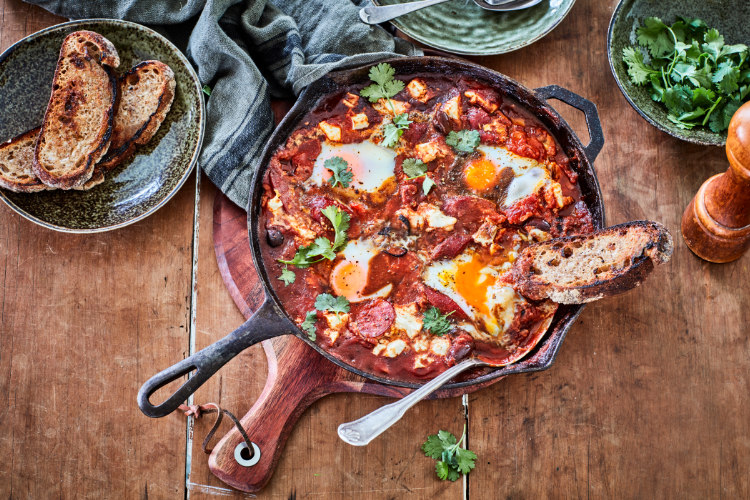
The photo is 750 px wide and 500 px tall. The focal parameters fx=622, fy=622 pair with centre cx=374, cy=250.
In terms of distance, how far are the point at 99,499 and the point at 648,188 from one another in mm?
4229

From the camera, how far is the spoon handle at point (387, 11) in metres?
4.03

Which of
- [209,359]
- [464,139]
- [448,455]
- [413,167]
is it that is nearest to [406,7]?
[464,139]

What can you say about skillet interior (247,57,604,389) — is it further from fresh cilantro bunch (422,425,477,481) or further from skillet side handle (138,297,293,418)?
fresh cilantro bunch (422,425,477,481)

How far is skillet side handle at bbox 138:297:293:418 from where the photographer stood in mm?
3426

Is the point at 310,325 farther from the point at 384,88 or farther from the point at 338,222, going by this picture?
the point at 384,88

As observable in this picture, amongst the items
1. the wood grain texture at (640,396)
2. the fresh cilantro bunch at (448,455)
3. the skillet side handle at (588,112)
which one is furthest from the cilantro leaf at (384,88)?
the fresh cilantro bunch at (448,455)

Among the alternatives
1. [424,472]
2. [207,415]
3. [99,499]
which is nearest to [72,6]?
[207,415]

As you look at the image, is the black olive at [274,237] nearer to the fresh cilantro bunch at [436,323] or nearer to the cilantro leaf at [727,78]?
the fresh cilantro bunch at [436,323]

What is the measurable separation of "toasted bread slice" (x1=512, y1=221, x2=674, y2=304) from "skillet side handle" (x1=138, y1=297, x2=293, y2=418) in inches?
58.6

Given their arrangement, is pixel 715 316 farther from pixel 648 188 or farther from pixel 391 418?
pixel 391 418

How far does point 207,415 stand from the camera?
4164 millimetres

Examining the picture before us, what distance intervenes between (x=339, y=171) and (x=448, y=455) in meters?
1.99

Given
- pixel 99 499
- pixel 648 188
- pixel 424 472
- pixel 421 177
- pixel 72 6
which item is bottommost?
pixel 424 472

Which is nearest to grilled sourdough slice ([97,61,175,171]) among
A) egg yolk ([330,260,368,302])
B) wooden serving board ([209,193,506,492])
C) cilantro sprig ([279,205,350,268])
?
wooden serving board ([209,193,506,492])
